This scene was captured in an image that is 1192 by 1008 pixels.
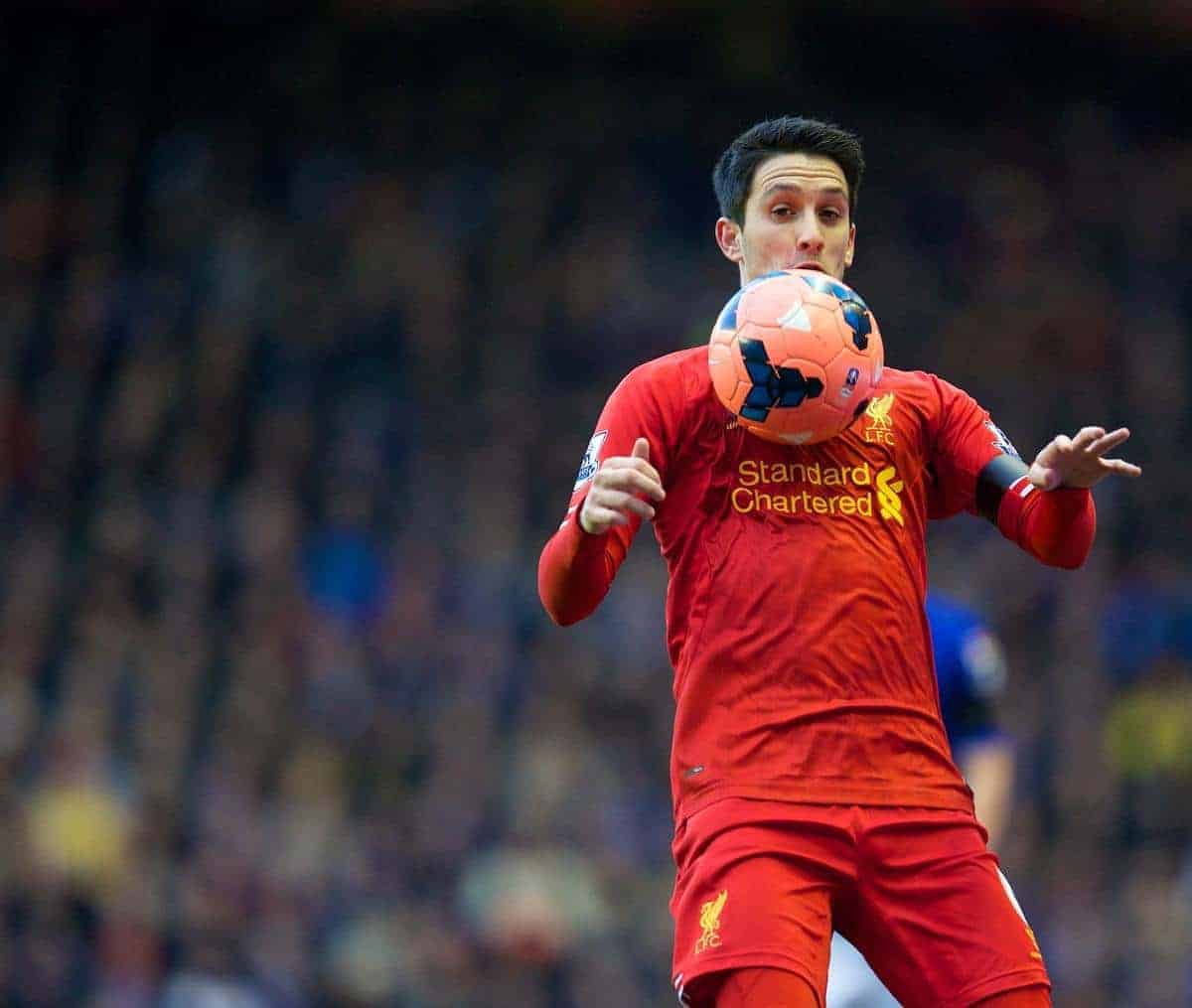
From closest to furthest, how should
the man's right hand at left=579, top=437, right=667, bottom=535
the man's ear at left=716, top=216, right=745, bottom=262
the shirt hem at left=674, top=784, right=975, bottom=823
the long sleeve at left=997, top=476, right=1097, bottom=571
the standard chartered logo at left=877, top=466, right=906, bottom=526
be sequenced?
the man's right hand at left=579, top=437, right=667, bottom=535 < the shirt hem at left=674, top=784, right=975, bottom=823 < the long sleeve at left=997, top=476, right=1097, bottom=571 < the standard chartered logo at left=877, top=466, right=906, bottom=526 < the man's ear at left=716, top=216, right=745, bottom=262

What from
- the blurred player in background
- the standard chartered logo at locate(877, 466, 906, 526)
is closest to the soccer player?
the standard chartered logo at locate(877, 466, 906, 526)

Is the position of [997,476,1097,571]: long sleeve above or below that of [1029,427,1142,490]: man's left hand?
below

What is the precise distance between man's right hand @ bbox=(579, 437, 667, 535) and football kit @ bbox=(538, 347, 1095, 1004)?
12 cm

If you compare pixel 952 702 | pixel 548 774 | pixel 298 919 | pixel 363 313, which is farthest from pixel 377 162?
pixel 952 702

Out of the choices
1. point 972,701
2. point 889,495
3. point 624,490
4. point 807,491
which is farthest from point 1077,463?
point 972,701

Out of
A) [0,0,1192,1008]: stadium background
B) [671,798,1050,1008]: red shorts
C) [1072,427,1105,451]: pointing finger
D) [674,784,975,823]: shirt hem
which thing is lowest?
[671,798,1050,1008]: red shorts

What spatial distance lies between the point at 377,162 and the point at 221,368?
2.09 metres

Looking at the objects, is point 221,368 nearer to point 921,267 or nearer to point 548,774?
point 548,774

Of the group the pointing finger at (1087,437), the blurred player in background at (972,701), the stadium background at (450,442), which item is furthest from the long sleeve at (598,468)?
the stadium background at (450,442)

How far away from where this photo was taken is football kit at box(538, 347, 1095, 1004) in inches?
134

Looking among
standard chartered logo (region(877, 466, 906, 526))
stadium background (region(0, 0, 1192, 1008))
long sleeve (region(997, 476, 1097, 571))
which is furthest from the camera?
stadium background (region(0, 0, 1192, 1008))

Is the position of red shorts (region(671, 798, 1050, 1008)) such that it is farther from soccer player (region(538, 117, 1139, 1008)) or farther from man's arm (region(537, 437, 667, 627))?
man's arm (region(537, 437, 667, 627))

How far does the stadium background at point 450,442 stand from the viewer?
9789 millimetres

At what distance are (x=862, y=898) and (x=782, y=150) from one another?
5.04ft
